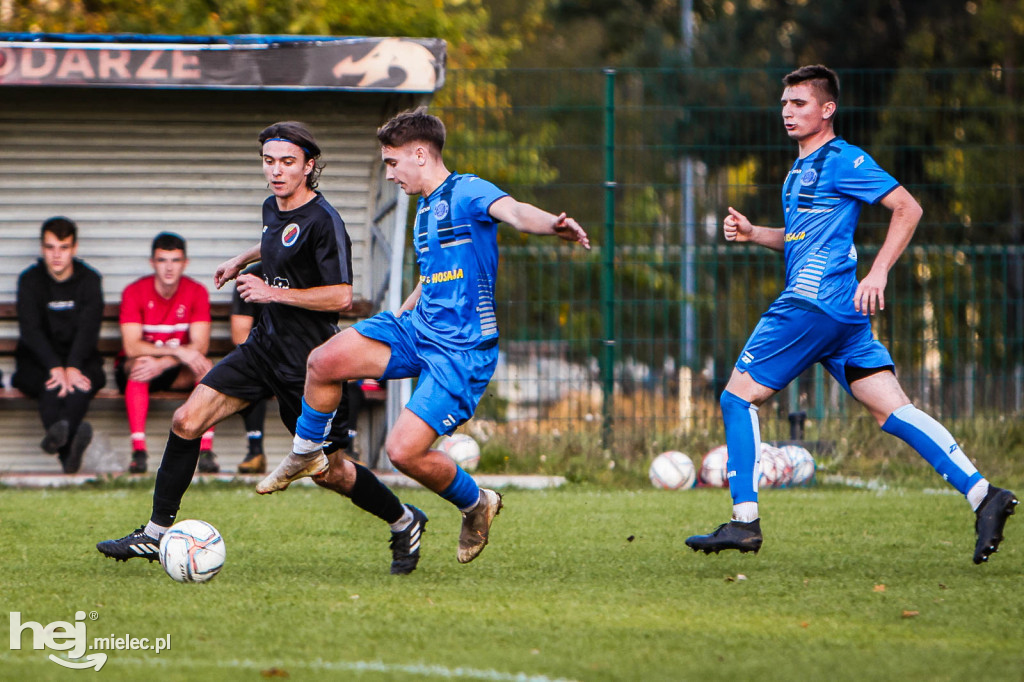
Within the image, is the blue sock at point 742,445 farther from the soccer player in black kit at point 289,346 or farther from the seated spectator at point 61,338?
the seated spectator at point 61,338

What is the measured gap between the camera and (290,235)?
5.48 m

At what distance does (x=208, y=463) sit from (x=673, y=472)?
3.51m

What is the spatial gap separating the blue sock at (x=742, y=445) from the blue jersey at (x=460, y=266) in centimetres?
118

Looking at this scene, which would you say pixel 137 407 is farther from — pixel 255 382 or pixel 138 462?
pixel 255 382

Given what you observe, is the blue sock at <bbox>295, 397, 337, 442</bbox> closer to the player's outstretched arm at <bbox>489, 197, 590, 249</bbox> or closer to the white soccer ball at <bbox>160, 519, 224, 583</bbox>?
the white soccer ball at <bbox>160, 519, 224, 583</bbox>

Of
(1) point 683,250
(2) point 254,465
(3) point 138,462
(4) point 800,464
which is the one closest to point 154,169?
(3) point 138,462

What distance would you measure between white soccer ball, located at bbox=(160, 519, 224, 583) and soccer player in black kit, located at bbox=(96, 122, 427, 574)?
12.4 inches

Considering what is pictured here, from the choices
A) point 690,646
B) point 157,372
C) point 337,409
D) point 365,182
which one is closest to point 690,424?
point 365,182

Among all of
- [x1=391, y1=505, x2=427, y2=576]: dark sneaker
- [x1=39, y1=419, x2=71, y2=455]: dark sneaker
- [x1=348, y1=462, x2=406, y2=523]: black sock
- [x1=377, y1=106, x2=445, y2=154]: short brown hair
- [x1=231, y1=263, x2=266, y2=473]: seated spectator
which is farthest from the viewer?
[x1=231, y1=263, x2=266, y2=473]: seated spectator

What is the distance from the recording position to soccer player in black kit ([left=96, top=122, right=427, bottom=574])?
5.42 metres

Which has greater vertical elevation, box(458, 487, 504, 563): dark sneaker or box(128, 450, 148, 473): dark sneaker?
box(458, 487, 504, 563): dark sneaker

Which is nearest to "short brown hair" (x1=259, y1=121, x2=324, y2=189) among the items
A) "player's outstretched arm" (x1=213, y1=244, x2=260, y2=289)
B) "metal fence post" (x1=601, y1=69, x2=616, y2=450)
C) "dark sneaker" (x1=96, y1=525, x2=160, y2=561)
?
"player's outstretched arm" (x1=213, y1=244, x2=260, y2=289)

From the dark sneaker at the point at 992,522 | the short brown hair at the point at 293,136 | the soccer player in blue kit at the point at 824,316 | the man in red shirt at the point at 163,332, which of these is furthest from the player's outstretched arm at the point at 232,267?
the man in red shirt at the point at 163,332

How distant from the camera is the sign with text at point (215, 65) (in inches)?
356
